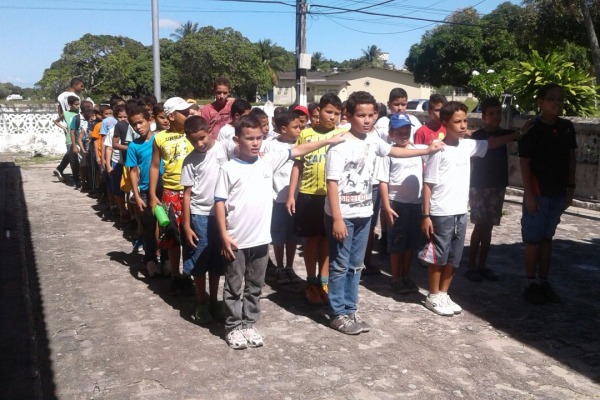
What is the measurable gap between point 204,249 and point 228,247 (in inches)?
23.1

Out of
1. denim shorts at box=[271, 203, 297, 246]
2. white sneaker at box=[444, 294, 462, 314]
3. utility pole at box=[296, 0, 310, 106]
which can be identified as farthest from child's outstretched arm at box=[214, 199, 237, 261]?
utility pole at box=[296, 0, 310, 106]

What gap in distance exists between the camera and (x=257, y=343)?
4.40 metres

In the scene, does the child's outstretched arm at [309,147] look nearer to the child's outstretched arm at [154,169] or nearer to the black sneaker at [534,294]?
the child's outstretched arm at [154,169]

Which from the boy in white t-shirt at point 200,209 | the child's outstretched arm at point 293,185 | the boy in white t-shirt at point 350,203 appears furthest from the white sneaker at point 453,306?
the boy in white t-shirt at point 200,209

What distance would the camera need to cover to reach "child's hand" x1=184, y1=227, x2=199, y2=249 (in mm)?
4734

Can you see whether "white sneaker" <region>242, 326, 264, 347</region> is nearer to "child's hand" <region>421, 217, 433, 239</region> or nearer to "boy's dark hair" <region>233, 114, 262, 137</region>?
"boy's dark hair" <region>233, 114, 262, 137</region>

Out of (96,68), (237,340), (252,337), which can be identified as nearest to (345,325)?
(252,337)

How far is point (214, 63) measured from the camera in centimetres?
6325

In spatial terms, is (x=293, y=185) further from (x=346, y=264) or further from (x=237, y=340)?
(x=237, y=340)

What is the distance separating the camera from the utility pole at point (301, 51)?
1941 centimetres

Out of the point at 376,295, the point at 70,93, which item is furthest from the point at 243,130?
the point at 70,93

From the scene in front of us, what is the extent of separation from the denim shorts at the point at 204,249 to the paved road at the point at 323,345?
478 millimetres

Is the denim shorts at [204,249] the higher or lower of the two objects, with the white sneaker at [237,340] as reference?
higher

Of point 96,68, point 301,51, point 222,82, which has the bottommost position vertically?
point 222,82
